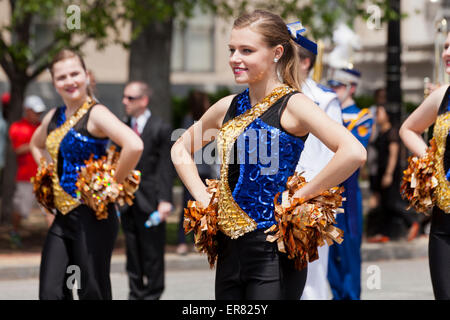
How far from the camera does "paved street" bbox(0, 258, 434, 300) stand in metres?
8.88

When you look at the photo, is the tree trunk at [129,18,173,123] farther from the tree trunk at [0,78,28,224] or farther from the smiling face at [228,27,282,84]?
the smiling face at [228,27,282,84]

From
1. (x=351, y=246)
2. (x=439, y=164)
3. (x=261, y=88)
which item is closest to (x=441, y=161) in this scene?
(x=439, y=164)

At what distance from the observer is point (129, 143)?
5.84 metres

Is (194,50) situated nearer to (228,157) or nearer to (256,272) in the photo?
(228,157)

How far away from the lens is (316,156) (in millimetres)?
6266

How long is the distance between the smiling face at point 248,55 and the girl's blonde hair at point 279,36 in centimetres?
3

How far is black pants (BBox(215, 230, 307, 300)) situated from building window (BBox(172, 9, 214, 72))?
2236 cm

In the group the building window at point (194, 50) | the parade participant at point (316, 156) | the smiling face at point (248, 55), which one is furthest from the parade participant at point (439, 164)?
the building window at point (194, 50)

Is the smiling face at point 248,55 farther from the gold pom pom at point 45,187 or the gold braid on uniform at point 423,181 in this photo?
the gold pom pom at point 45,187

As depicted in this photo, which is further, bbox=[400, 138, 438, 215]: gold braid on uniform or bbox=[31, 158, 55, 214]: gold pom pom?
bbox=[31, 158, 55, 214]: gold pom pom

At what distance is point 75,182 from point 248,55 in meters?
1.94

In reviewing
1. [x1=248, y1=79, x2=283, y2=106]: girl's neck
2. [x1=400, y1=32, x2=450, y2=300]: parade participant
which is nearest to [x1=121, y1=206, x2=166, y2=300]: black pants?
[x1=400, y1=32, x2=450, y2=300]: parade participant
